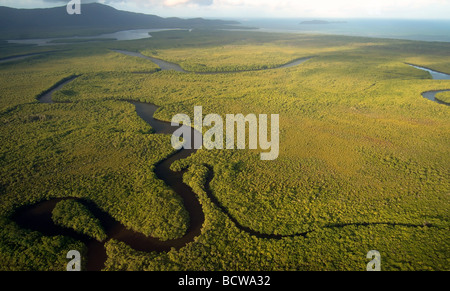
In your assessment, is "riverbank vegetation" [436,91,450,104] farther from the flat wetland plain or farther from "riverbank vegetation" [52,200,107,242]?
"riverbank vegetation" [52,200,107,242]

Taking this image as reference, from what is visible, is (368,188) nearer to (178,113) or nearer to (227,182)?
(227,182)

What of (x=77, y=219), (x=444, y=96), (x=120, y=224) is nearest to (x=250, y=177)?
(x=120, y=224)

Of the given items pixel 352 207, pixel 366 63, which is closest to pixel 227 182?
pixel 352 207

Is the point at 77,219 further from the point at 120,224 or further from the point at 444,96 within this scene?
the point at 444,96

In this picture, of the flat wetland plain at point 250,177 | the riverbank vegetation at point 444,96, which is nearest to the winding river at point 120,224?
the flat wetland plain at point 250,177

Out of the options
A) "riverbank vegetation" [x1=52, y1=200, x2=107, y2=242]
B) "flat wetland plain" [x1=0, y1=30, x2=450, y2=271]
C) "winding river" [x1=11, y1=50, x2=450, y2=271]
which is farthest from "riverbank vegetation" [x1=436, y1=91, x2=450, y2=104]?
"riverbank vegetation" [x1=52, y1=200, x2=107, y2=242]

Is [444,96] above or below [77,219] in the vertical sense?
above

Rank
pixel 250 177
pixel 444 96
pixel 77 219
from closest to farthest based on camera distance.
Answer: pixel 77 219 < pixel 250 177 < pixel 444 96

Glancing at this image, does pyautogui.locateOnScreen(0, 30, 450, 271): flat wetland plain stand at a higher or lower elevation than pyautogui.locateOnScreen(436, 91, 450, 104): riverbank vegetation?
lower
